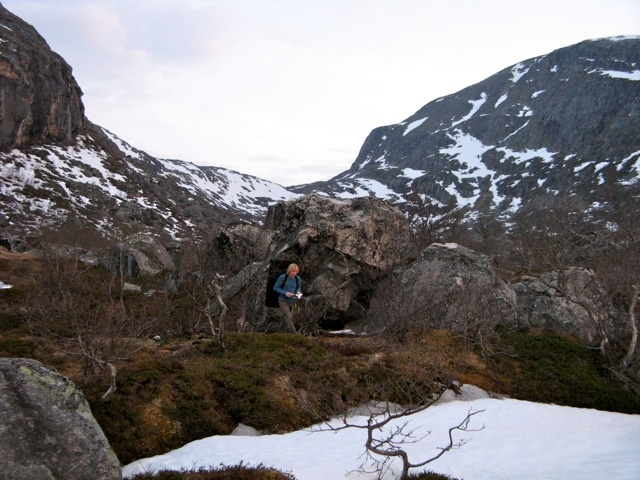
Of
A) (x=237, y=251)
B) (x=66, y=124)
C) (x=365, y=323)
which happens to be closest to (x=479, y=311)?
(x=365, y=323)

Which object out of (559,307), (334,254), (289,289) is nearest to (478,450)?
(289,289)

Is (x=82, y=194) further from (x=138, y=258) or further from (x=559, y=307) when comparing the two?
(x=559, y=307)

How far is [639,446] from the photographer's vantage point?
8625 mm

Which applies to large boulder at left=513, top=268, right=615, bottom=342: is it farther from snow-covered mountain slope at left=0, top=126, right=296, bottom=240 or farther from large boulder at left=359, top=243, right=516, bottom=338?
snow-covered mountain slope at left=0, top=126, right=296, bottom=240

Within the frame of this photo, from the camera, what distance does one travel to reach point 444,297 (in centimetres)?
1700

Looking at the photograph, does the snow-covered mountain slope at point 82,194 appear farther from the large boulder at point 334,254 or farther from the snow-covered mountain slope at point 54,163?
the large boulder at point 334,254

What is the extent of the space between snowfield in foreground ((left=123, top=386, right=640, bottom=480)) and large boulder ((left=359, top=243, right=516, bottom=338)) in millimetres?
4770

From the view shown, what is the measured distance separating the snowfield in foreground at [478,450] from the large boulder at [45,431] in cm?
103

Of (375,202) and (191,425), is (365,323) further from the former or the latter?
(191,425)

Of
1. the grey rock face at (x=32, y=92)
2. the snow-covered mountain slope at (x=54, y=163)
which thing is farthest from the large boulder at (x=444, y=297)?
the grey rock face at (x=32, y=92)

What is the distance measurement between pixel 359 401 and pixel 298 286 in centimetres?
465

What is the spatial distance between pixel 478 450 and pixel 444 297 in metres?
8.99

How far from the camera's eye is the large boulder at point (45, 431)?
6.04 meters

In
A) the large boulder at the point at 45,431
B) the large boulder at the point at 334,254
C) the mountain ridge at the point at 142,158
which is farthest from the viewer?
the mountain ridge at the point at 142,158
